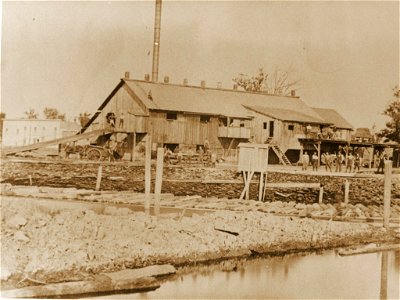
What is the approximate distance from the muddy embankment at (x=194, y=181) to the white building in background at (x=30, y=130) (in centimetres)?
2047

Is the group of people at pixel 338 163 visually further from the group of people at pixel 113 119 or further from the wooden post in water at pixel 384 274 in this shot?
the wooden post in water at pixel 384 274

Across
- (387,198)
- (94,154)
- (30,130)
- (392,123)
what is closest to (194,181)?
(94,154)

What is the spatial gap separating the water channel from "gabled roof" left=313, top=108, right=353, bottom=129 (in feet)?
96.0

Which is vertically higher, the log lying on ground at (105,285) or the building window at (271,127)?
the building window at (271,127)

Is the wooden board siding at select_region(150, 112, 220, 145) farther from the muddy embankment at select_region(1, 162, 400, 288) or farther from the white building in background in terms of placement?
the white building in background

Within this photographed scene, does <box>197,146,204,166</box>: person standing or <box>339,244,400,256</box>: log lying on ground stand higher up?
<box>197,146,204,166</box>: person standing

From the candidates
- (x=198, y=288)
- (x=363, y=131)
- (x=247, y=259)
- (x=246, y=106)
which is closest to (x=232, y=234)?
(x=247, y=259)

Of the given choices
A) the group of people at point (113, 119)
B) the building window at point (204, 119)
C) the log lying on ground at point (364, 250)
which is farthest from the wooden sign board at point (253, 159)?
the group of people at point (113, 119)

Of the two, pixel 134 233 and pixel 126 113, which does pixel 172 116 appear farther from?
pixel 134 233

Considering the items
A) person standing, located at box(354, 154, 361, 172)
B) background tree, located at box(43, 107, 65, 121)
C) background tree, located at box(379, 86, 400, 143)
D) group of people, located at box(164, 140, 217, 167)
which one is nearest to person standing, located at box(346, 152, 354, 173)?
person standing, located at box(354, 154, 361, 172)

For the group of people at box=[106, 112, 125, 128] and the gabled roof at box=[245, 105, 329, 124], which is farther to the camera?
the gabled roof at box=[245, 105, 329, 124]

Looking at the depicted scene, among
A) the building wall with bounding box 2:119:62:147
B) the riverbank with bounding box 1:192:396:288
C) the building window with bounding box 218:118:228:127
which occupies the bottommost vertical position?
the riverbank with bounding box 1:192:396:288

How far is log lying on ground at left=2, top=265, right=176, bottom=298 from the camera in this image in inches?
396

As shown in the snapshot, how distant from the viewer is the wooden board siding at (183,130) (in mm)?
34031
